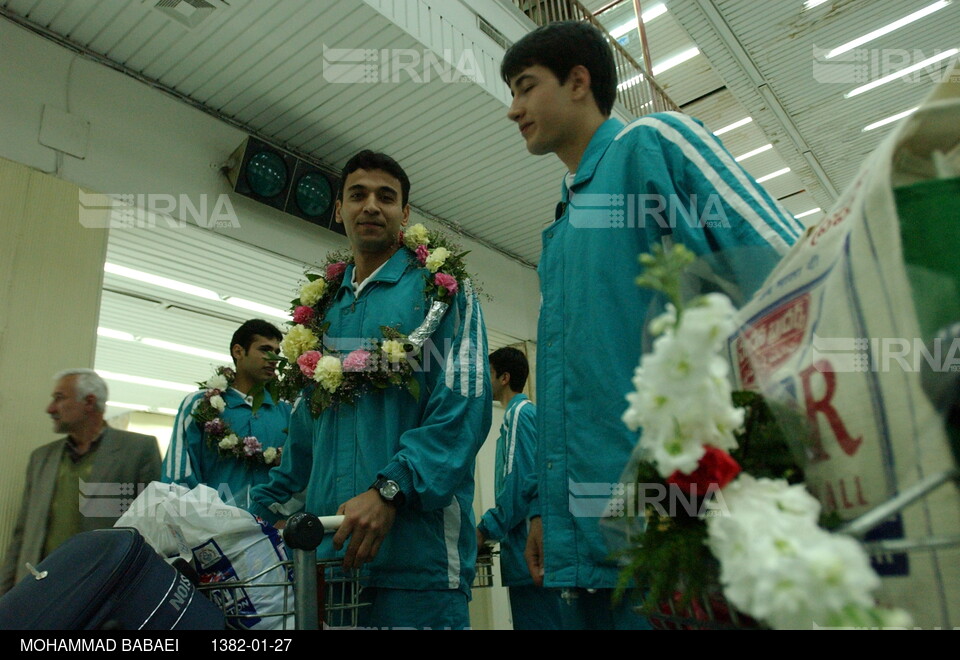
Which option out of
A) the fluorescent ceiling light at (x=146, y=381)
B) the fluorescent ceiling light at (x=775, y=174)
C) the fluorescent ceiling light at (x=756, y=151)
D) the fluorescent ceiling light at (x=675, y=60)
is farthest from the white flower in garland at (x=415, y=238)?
the fluorescent ceiling light at (x=146, y=381)

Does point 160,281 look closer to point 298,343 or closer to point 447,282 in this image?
point 298,343

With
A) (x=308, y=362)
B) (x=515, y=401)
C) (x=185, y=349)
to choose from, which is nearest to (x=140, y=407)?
(x=185, y=349)

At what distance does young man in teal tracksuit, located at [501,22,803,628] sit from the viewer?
1157mm

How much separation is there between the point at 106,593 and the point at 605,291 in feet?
3.45

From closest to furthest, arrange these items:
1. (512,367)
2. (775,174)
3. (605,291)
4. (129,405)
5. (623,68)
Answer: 1. (605,291)
2. (512,367)
3. (623,68)
4. (775,174)
5. (129,405)

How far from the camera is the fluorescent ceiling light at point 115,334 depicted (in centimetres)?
879

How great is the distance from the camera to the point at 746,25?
19.8ft

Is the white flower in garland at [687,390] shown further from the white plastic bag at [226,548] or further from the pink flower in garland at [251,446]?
the pink flower in garland at [251,446]

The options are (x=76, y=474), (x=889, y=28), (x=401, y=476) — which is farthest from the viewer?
(x=889, y=28)

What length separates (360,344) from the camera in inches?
79.8

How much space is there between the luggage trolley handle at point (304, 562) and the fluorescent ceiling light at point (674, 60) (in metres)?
8.22

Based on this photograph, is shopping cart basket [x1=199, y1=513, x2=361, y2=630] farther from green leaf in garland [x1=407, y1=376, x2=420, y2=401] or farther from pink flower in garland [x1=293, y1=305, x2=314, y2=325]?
pink flower in garland [x1=293, y1=305, x2=314, y2=325]

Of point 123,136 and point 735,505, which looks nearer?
point 735,505
